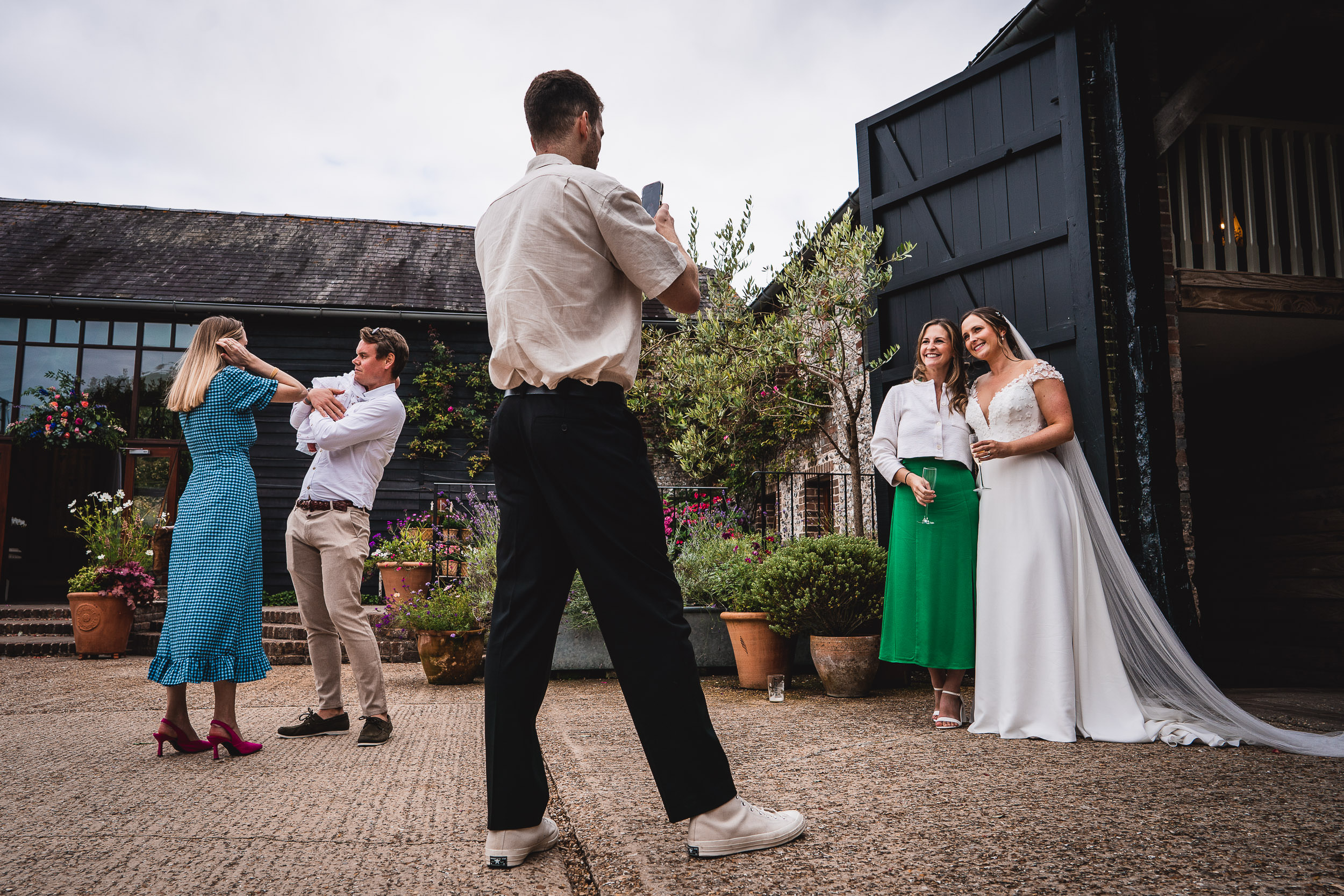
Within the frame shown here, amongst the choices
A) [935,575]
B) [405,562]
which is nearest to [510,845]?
[935,575]

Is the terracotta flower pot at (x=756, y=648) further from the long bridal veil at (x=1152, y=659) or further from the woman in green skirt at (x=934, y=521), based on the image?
the long bridal veil at (x=1152, y=659)

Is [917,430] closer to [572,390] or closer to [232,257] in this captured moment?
[572,390]

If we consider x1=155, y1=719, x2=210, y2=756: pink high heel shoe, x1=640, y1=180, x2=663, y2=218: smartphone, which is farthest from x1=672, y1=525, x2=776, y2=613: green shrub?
x1=640, y1=180, x2=663, y2=218: smartphone

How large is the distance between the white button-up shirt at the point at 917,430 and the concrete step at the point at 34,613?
928cm

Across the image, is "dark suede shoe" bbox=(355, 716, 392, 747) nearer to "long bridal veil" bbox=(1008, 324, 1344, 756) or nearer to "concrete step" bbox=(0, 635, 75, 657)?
"long bridal veil" bbox=(1008, 324, 1344, 756)

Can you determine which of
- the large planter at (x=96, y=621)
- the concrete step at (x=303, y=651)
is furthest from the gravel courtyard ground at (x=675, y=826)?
the large planter at (x=96, y=621)

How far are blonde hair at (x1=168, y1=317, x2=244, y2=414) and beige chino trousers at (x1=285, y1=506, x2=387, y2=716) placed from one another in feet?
1.96

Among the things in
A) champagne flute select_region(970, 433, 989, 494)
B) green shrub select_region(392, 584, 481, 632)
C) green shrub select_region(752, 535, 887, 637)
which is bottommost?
green shrub select_region(392, 584, 481, 632)

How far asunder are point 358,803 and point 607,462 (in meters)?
1.35

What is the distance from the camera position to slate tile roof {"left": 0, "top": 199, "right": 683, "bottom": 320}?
35.8 ft

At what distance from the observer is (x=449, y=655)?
4.91 meters

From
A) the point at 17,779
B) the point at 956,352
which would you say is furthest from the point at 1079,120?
the point at 17,779

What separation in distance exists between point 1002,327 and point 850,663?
196 centimetres

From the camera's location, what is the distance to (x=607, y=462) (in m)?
1.57
